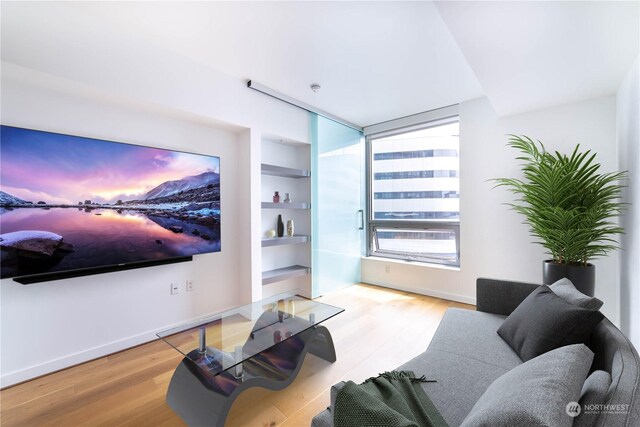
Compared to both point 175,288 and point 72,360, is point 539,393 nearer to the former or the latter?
point 175,288

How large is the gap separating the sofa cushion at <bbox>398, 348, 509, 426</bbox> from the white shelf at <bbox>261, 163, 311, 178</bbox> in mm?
2565

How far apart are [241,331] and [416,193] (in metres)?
3.25

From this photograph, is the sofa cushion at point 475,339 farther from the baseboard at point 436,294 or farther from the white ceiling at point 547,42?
the white ceiling at point 547,42

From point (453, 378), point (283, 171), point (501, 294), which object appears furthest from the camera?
point (283, 171)

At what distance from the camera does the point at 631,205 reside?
2139mm

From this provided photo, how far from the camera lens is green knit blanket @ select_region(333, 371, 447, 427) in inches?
29.7

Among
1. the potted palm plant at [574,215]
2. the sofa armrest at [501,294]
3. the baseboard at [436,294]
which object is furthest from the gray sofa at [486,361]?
the baseboard at [436,294]

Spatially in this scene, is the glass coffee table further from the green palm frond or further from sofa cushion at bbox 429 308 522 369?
the green palm frond

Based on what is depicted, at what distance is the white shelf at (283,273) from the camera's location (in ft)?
11.2

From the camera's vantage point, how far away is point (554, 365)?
35.3 inches

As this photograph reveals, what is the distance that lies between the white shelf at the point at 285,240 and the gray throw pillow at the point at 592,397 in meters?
2.90

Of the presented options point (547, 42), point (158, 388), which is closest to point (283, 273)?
point (158, 388)

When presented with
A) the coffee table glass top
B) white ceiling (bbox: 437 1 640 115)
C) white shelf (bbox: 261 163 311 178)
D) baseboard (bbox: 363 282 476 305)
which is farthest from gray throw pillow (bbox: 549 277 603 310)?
white shelf (bbox: 261 163 311 178)

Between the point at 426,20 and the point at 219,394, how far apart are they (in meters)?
2.84
